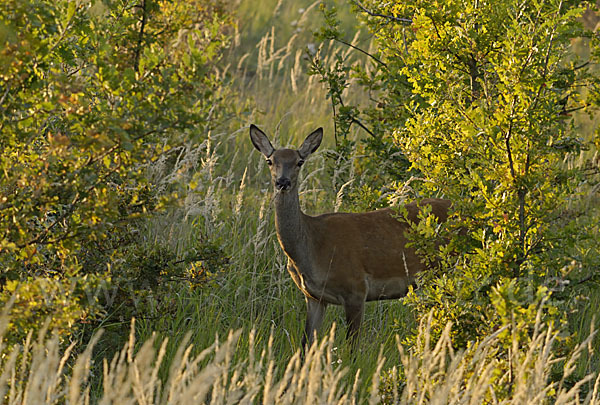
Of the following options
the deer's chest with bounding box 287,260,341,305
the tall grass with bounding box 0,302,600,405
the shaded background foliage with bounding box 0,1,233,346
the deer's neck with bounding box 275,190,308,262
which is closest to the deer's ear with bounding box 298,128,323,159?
the deer's neck with bounding box 275,190,308,262

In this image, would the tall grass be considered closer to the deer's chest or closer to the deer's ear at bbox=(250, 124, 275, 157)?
the deer's chest

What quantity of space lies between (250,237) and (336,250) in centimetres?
103

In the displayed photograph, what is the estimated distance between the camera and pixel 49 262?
16.0 ft

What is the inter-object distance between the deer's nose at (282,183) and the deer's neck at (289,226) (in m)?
0.13

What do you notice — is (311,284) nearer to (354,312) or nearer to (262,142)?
(354,312)

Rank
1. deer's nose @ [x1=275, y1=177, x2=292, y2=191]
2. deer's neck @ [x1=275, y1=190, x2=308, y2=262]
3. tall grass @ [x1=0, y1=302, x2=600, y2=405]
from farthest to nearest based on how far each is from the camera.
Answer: deer's neck @ [x1=275, y1=190, x2=308, y2=262] → deer's nose @ [x1=275, y1=177, x2=292, y2=191] → tall grass @ [x1=0, y1=302, x2=600, y2=405]

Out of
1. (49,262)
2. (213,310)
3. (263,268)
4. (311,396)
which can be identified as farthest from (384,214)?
(311,396)

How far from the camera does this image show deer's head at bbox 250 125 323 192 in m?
6.22

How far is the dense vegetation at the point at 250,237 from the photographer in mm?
3592

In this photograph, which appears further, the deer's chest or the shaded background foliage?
the deer's chest

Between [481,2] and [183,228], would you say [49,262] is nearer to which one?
[183,228]

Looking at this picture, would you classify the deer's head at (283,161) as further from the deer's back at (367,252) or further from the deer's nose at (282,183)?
the deer's back at (367,252)

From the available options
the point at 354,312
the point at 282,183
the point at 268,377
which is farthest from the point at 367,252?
the point at 268,377

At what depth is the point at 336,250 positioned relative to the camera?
6.58 meters
